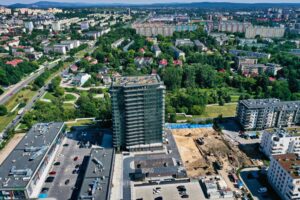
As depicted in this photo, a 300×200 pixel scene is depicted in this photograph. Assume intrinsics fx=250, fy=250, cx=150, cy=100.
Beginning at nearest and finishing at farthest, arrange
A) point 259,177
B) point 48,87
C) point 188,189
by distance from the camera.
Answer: point 188,189, point 259,177, point 48,87

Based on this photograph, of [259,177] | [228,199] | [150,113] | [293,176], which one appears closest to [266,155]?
[259,177]

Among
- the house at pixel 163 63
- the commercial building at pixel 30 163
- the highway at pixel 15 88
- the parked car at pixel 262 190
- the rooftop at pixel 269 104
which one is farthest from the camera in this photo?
the house at pixel 163 63

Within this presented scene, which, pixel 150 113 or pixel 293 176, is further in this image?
pixel 150 113

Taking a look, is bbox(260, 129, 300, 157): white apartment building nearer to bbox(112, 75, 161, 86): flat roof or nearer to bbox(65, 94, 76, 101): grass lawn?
bbox(112, 75, 161, 86): flat roof

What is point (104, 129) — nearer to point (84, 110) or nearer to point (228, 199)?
point (84, 110)

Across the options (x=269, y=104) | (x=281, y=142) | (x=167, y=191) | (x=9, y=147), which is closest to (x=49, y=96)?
(x=9, y=147)

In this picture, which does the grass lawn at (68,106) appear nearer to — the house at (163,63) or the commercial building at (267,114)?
the house at (163,63)

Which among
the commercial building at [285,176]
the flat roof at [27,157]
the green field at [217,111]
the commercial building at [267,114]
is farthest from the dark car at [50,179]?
the commercial building at [267,114]
